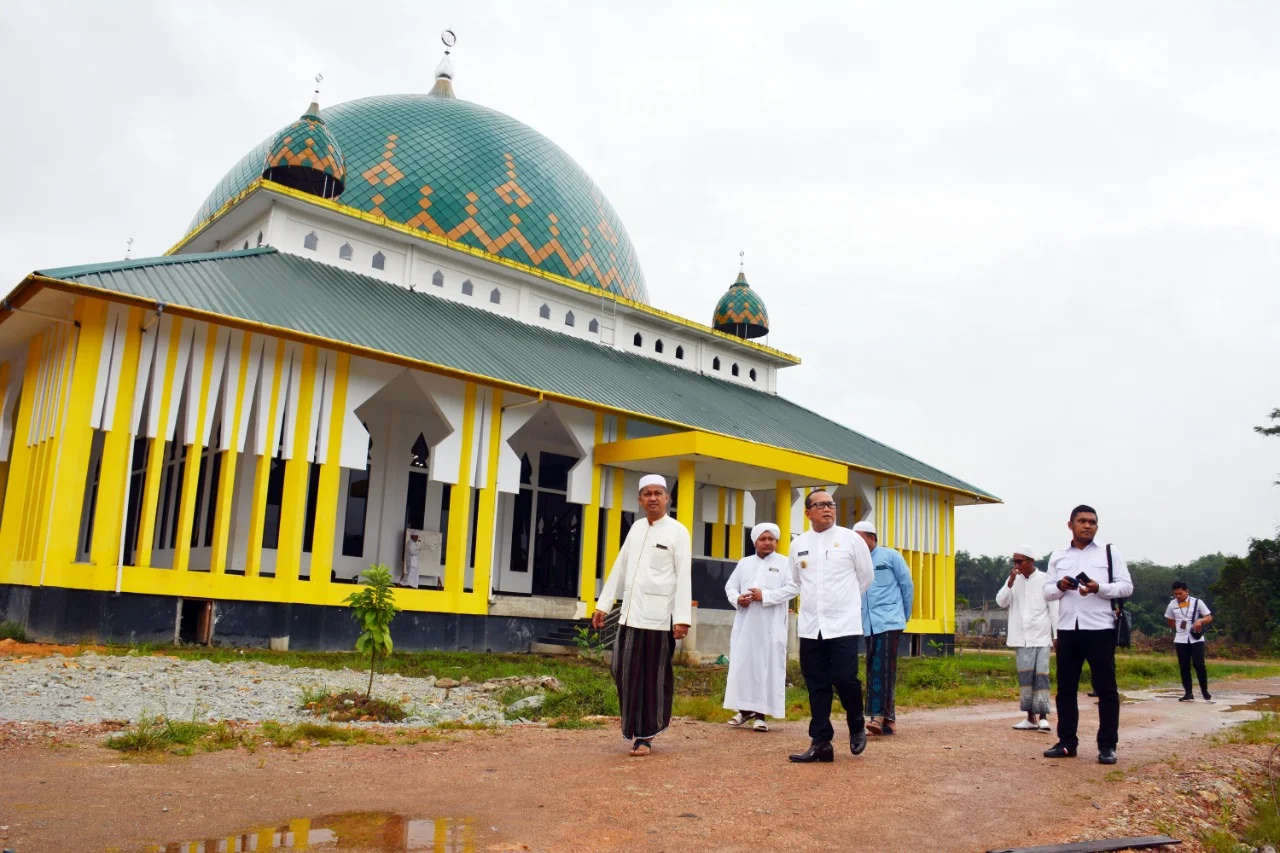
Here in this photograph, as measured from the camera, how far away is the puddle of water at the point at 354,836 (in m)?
3.65

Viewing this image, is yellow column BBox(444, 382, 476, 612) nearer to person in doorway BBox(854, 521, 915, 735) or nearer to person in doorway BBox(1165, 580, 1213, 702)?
person in doorway BBox(854, 521, 915, 735)

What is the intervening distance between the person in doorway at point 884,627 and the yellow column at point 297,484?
8310 mm

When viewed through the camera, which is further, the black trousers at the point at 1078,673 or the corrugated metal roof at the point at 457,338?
the corrugated metal roof at the point at 457,338

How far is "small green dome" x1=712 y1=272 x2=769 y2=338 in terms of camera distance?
26.3 meters

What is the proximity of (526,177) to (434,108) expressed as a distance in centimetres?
280

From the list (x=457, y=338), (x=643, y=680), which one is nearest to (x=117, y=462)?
(x=457, y=338)

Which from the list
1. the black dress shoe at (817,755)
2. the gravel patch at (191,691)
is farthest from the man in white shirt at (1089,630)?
the gravel patch at (191,691)

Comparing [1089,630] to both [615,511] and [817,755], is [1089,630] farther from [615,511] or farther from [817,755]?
[615,511]

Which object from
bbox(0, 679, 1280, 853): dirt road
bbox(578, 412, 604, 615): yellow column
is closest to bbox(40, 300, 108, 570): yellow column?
bbox(0, 679, 1280, 853): dirt road

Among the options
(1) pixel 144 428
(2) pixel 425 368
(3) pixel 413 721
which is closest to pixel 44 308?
(1) pixel 144 428

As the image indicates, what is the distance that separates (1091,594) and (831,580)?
174 centimetres

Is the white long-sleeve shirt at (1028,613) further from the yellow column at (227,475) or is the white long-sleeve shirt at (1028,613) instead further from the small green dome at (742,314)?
the small green dome at (742,314)

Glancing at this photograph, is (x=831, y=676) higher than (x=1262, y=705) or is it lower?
higher

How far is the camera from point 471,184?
20.8 metres
